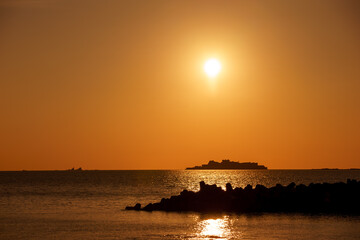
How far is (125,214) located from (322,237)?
24.6 m

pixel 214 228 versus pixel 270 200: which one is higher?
pixel 270 200

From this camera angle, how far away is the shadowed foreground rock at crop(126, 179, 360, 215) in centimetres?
6719

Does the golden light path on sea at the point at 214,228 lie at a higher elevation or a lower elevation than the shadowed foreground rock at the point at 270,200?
lower

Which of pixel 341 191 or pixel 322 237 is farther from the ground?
pixel 341 191

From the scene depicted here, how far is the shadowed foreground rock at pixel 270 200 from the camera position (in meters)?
67.2

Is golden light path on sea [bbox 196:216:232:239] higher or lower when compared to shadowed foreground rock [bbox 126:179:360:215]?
lower

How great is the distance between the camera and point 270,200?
68.9 m

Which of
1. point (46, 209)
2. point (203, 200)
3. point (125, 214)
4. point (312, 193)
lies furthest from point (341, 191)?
point (46, 209)

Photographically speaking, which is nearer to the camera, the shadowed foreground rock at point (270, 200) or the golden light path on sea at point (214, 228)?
the golden light path on sea at point (214, 228)

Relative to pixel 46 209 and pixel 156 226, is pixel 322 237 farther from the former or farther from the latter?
pixel 46 209

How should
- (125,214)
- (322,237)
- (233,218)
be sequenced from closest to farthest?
(322,237) < (233,218) < (125,214)

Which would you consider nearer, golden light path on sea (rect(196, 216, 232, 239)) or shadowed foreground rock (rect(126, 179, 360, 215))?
golden light path on sea (rect(196, 216, 232, 239))

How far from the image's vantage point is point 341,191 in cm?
7006

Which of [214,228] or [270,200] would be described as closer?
[214,228]
